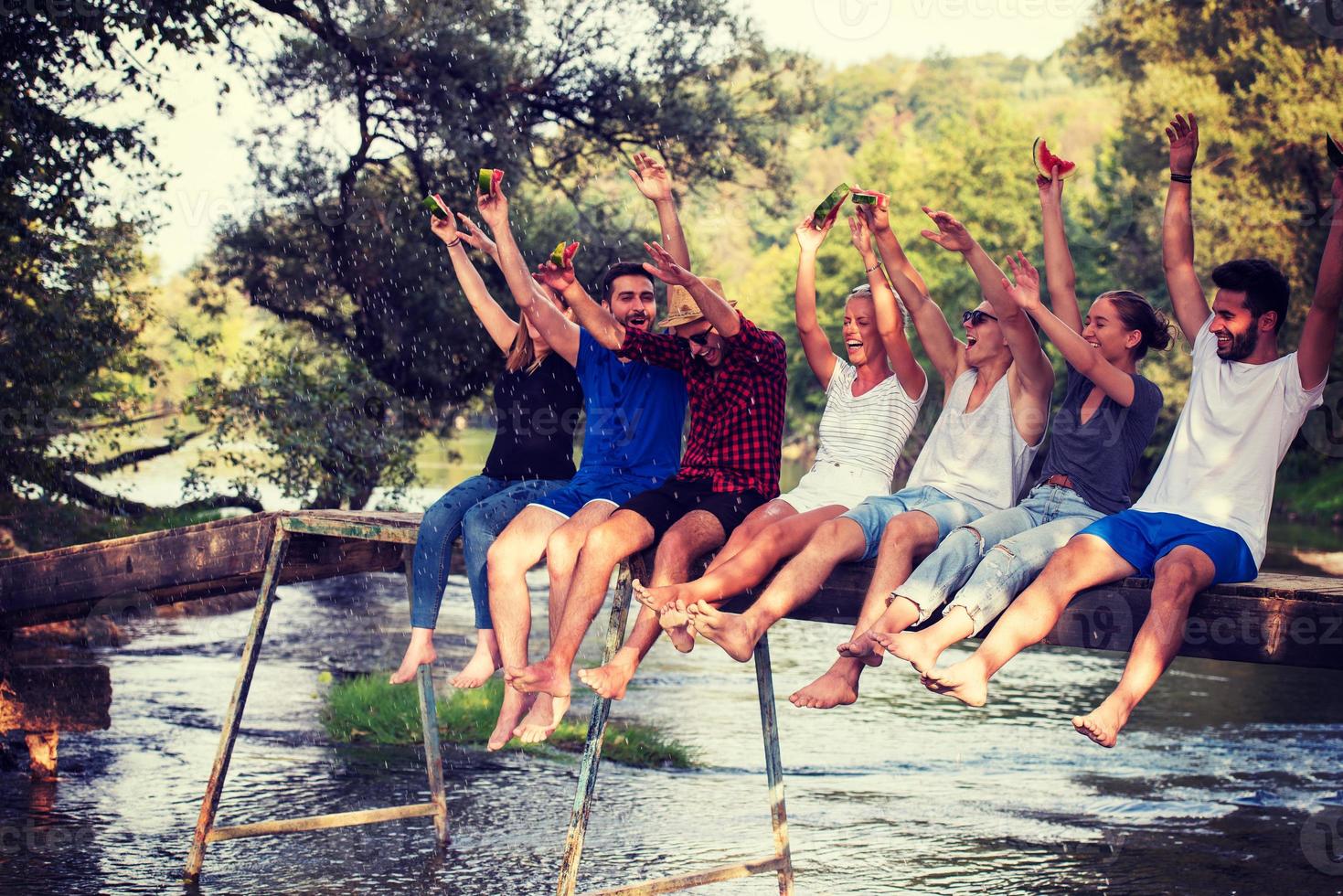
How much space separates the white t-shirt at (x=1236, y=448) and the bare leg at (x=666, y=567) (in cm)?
155

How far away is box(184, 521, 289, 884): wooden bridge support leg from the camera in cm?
657

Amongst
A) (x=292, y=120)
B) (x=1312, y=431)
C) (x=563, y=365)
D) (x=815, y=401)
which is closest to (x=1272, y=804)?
(x=563, y=365)

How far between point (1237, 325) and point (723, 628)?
6.59 feet

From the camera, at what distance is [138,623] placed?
15.2 metres

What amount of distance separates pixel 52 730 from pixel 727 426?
4.73m

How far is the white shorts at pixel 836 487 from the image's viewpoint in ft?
18.7

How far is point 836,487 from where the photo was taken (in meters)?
5.82

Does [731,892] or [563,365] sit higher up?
[563,365]

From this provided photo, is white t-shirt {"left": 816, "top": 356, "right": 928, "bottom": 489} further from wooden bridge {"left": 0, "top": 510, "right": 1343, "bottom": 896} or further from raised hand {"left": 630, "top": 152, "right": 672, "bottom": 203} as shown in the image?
raised hand {"left": 630, "top": 152, "right": 672, "bottom": 203}

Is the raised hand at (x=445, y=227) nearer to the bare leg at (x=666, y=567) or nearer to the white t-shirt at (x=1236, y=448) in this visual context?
the bare leg at (x=666, y=567)

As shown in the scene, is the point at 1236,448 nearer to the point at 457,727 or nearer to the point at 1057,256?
the point at 1057,256

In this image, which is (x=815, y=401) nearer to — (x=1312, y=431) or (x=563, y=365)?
(x=1312, y=431)

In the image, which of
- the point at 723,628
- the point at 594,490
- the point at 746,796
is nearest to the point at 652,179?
the point at 594,490

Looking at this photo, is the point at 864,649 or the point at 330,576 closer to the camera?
the point at 864,649
